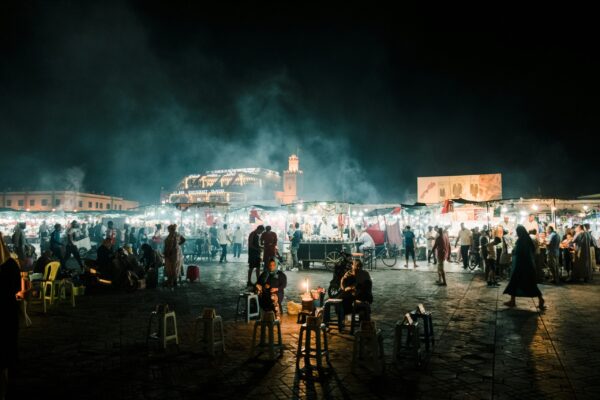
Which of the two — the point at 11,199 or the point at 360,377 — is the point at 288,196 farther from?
the point at 360,377

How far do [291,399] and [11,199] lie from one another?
265 ft

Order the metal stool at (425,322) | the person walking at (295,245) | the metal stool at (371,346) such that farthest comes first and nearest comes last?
the person walking at (295,245), the metal stool at (425,322), the metal stool at (371,346)

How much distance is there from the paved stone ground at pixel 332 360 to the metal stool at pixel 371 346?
0.14m

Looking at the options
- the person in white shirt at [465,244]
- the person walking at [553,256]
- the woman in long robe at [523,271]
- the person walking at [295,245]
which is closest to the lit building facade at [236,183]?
the person walking at [295,245]

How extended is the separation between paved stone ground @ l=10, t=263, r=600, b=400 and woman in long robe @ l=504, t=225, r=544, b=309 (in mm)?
378

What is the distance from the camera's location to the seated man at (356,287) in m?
6.59

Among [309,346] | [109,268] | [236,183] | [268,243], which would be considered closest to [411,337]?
[309,346]

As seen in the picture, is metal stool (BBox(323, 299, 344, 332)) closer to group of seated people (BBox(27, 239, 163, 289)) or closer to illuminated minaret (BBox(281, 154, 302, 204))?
group of seated people (BBox(27, 239, 163, 289))

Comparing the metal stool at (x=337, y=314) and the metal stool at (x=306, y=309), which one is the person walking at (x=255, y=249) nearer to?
the metal stool at (x=306, y=309)

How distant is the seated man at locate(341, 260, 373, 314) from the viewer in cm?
659

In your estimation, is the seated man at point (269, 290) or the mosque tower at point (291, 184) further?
the mosque tower at point (291, 184)

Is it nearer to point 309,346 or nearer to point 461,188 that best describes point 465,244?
point 309,346

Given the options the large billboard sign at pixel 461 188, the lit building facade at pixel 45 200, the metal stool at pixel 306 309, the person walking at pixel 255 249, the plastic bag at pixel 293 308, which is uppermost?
the lit building facade at pixel 45 200

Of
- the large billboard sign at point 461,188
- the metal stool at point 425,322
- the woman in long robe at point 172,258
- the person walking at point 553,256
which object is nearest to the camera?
the metal stool at point 425,322
